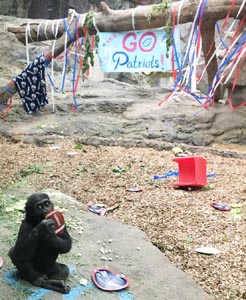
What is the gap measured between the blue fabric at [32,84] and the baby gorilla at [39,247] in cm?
513

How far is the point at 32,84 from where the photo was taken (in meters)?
7.03

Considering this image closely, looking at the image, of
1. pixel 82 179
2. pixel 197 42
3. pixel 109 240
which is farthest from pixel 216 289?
pixel 197 42

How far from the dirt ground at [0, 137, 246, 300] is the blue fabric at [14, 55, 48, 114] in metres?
1.14

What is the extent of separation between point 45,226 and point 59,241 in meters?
0.10

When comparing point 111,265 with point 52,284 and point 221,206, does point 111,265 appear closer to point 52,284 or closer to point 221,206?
point 52,284

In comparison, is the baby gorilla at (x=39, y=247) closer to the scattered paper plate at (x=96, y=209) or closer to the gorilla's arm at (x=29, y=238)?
the gorilla's arm at (x=29, y=238)

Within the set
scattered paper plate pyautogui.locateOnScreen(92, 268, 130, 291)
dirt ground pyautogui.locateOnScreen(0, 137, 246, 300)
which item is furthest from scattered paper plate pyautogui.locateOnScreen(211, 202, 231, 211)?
scattered paper plate pyautogui.locateOnScreen(92, 268, 130, 291)

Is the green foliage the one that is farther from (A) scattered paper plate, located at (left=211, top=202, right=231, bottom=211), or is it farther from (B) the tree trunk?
(B) the tree trunk

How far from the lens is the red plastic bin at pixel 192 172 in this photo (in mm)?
4145

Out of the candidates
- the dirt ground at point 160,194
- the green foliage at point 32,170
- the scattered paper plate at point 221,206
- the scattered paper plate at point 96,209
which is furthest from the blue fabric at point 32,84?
the scattered paper plate at point 221,206

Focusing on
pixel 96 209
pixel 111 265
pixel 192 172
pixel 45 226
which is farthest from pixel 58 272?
pixel 192 172

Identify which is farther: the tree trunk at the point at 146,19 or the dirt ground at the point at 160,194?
the tree trunk at the point at 146,19

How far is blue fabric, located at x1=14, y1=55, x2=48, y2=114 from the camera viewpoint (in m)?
6.91

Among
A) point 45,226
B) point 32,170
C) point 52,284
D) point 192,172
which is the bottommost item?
point 32,170
